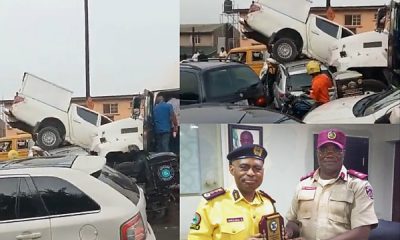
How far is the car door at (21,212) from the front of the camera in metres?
2.32

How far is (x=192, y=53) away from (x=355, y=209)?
1027 millimetres

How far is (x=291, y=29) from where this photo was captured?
2.43 metres

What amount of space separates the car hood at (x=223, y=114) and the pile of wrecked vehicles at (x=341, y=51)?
0.57 feet

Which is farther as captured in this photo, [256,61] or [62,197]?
[256,61]

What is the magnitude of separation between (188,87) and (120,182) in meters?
0.52

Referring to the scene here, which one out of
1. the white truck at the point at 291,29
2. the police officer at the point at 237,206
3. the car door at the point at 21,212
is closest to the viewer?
the car door at the point at 21,212

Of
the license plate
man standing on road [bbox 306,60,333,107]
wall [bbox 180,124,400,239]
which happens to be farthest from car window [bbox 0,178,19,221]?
man standing on road [bbox 306,60,333,107]

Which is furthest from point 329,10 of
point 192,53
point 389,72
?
point 192,53

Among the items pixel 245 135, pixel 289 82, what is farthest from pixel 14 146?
pixel 289 82

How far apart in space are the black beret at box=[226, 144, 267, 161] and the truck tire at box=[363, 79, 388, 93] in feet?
1.75

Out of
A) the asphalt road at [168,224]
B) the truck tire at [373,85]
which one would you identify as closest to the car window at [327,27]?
the truck tire at [373,85]

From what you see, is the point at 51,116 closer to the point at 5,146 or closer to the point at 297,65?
the point at 5,146

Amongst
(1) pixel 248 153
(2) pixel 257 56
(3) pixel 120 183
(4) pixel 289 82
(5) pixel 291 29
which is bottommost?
(3) pixel 120 183

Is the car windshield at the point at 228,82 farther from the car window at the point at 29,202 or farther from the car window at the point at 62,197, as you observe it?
the car window at the point at 29,202
